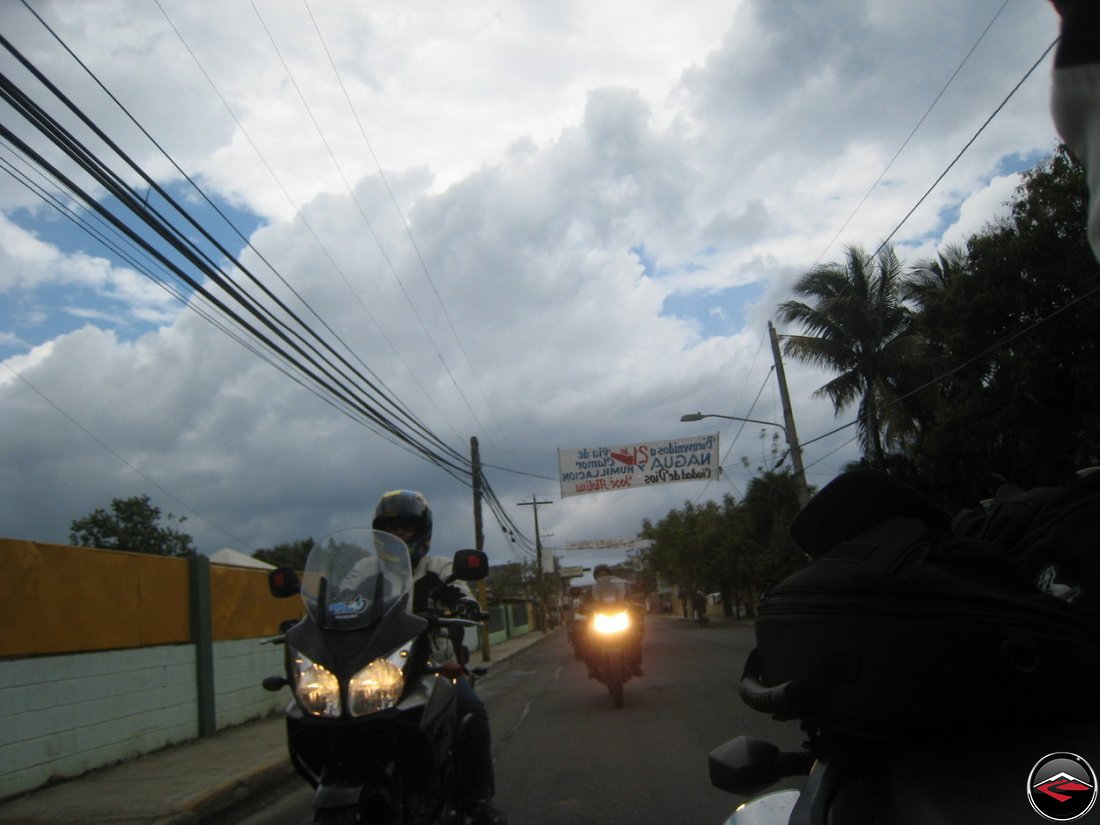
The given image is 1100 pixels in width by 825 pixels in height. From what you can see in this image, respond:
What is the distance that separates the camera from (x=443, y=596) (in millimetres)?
4266

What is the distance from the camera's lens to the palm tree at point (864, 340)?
2330 centimetres

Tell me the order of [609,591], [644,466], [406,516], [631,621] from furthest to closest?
[644,466]
[609,591]
[631,621]
[406,516]

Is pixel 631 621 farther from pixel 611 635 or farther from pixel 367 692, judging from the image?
pixel 367 692

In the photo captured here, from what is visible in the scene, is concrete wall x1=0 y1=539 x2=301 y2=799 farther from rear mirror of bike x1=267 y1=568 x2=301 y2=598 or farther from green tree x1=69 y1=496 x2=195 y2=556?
green tree x1=69 y1=496 x2=195 y2=556

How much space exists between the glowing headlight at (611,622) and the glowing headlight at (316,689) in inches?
300

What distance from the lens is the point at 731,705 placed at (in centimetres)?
931

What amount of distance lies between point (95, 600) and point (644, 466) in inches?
737

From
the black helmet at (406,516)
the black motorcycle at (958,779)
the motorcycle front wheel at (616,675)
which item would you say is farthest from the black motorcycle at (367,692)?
the motorcycle front wheel at (616,675)

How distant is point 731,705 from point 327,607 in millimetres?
7019

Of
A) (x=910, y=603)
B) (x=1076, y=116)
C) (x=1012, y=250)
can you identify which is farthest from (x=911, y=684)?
(x=1012, y=250)

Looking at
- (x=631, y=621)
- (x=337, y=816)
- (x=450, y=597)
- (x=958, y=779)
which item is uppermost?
(x=450, y=597)

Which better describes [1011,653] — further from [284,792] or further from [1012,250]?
[1012,250]

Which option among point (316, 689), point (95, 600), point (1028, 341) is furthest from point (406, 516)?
point (1028, 341)

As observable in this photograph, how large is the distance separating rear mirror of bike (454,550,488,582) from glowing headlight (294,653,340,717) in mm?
833
